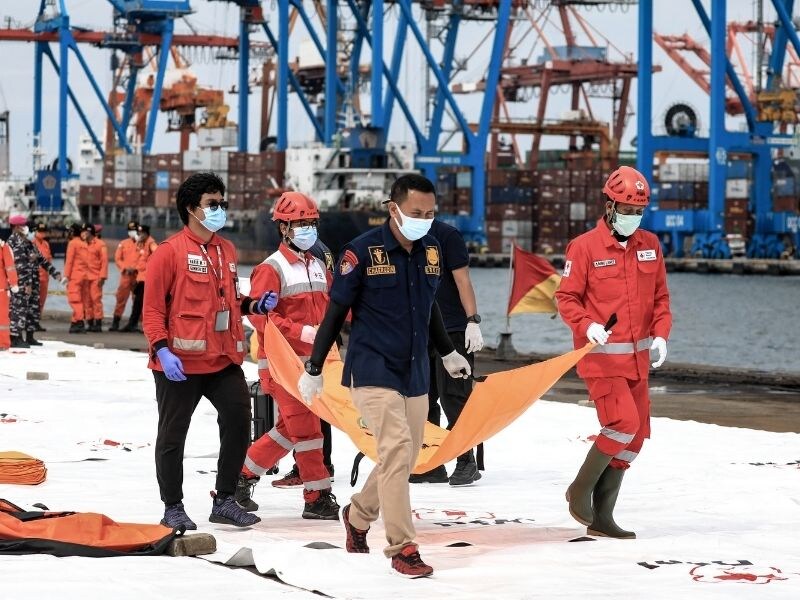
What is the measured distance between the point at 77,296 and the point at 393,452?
2030 centimetres

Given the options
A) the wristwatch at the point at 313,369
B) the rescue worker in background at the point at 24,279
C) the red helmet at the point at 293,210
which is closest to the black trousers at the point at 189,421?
the wristwatch at the point at 313,369

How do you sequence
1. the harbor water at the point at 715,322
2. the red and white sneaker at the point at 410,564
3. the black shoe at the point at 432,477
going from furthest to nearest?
1. the harbor water at the point at 715,322
2. the black shoe at the point at 432,477
3. the red and white sneaker at the point at 410,564

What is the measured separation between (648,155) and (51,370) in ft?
224

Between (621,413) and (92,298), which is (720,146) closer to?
(92,298)

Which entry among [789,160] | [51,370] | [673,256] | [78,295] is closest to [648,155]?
[673,256]

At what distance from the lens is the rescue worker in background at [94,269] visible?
25594 millimetres

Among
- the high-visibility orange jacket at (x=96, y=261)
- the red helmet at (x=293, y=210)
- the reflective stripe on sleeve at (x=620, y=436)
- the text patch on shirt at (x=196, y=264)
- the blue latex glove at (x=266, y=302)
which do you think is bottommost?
the reflective stripe on sleeve at (x=620, y=436)

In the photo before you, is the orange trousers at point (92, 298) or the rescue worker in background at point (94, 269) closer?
the rescue worker in background at point (94, 269)

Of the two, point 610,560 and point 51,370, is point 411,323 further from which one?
point 51,370

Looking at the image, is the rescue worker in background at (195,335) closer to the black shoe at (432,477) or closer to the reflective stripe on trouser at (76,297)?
the black shoe at (432,477)

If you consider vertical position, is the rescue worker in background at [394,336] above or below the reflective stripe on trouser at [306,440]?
above

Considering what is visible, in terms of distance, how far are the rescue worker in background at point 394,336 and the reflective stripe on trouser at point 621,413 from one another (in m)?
1.11

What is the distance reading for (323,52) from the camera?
3799 inches

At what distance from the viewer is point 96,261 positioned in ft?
84.8
